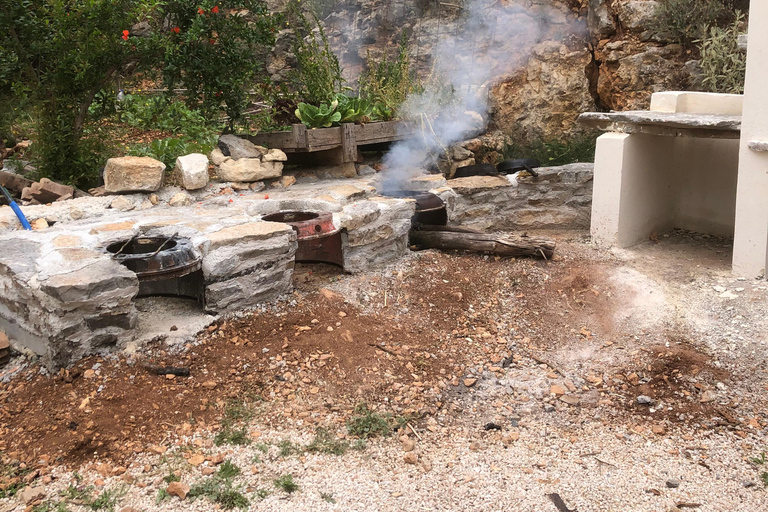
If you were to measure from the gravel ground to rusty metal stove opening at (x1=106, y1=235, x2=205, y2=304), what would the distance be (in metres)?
1.06

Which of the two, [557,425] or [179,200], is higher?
[179,200]

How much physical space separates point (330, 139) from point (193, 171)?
5.38 feet

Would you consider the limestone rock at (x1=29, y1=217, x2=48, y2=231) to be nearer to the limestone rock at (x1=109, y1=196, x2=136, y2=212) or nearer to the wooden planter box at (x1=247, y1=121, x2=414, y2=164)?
the limestone rock at (x1=109, y1=196, x2=136, y2=212)

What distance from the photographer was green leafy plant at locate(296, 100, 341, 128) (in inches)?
283

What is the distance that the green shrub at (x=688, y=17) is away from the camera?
774cm

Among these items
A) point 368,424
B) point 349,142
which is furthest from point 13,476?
point 349,142

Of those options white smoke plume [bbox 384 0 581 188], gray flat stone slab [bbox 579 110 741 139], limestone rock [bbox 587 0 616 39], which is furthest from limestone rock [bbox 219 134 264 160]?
limestone rock [bbox 587 0 616 39]

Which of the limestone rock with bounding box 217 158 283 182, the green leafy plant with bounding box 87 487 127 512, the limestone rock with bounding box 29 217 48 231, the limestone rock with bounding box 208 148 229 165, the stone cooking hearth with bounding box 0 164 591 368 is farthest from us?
the limestone rock with bounding box 208 148 229 165

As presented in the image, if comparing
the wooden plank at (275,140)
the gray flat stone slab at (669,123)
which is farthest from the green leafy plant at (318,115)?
the gray flat stone slab at (669,123)

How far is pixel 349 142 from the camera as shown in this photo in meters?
7.38

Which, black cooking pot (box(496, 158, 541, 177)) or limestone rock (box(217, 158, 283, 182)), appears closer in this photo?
limestone rock (box(217, 158, 283, 182))

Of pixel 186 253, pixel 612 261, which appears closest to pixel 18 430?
pixel 186 253

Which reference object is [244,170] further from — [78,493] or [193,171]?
[78,493]

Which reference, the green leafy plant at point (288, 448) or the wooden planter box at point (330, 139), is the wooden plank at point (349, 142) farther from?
the green leafy plant at point (288, 448)
